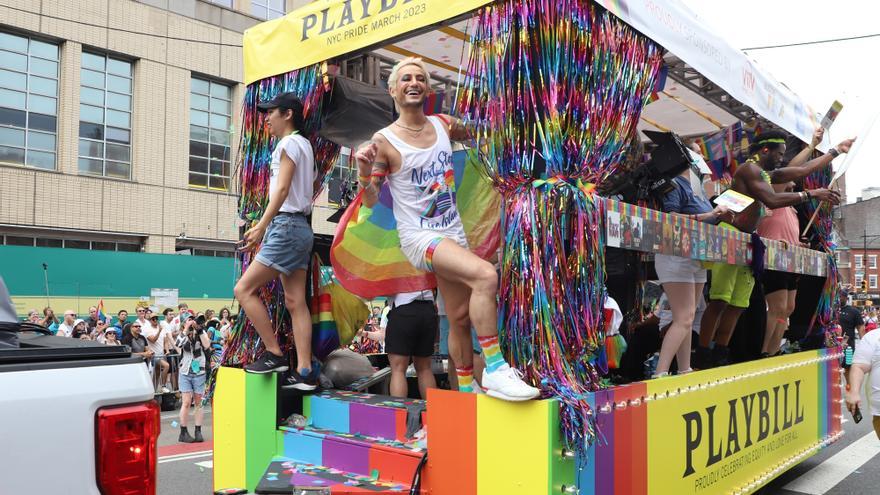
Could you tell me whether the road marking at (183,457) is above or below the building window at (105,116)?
below

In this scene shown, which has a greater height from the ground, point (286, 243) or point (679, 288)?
point (286, 243)

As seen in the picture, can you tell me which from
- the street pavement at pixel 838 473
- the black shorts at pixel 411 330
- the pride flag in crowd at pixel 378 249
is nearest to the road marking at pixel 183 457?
the black shorts at pixel 411 330

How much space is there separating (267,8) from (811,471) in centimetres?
2275

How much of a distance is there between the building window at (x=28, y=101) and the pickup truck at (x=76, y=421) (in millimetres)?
20100

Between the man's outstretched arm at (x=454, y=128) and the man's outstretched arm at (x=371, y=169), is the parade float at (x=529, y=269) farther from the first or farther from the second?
the man's outstretched arm at (x=371, y=169)

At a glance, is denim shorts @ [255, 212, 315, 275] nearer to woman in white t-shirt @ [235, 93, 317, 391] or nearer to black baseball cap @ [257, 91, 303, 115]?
woman in white t-shirt @ [235, 93, 317, 391]

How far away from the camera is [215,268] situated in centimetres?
1855

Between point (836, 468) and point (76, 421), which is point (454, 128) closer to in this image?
point (76, 421)

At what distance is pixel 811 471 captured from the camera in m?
6.60

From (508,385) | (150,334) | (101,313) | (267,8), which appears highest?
(267,8)

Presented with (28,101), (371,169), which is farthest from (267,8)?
(371,169)

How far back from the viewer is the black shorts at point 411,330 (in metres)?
4.55

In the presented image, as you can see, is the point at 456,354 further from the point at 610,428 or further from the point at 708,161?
the point at 708,161

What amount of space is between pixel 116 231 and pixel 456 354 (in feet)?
63.8
